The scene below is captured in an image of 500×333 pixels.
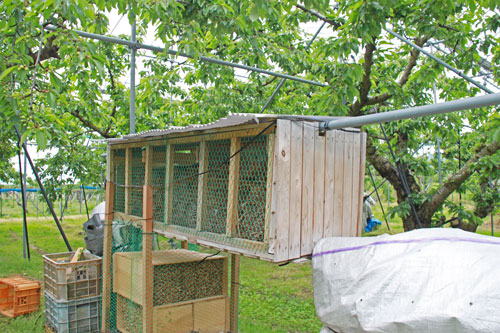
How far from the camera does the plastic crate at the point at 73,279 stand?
594 cm

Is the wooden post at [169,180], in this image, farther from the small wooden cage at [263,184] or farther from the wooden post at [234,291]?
the wooden post at [234,291]

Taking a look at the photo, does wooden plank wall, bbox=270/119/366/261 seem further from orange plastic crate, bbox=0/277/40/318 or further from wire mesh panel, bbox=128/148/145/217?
orange plastic crate, bbox=0/277/40/318

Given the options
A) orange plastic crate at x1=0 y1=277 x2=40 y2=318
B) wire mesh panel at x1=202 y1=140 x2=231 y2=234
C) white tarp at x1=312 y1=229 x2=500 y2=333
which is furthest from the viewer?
orange plastic crate at x1=0 y1=277 x2=40 y2=318

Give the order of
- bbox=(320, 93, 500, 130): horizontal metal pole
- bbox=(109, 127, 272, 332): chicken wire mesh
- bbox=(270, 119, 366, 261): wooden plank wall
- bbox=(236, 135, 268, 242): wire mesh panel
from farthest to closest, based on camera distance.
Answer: bbox=(109, 127, 272, 332): chicken wire mesh → bbox=(236, 135, 268, 242): wire mesh panel → bbox=(270, 119, 366, 261): wooden plank wall → bbox=(320, 93, 500, 130): horizontal metal pole

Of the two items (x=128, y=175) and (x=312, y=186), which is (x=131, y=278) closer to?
(x=128, y=175)

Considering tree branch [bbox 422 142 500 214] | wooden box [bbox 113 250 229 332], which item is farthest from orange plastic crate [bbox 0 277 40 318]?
tree branch [bbox 422 142 500 214]

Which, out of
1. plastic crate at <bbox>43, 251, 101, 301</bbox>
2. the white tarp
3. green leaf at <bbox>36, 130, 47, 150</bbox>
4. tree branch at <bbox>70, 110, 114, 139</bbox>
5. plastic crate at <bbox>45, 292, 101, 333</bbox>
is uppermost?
tree branch at <bbox>70, 110, 114, 139</bbox>

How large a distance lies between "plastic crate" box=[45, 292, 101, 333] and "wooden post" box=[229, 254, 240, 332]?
200 centimetres

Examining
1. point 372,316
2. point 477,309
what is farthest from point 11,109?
point 477,309

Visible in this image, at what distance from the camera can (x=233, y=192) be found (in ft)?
12.6

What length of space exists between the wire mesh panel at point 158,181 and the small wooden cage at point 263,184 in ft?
0.73

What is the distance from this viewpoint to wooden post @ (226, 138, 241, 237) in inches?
151

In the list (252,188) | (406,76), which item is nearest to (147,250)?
(252,188)

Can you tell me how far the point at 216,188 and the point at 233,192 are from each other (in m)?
0.37
